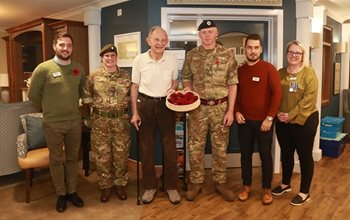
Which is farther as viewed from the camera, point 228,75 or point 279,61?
point 279,61

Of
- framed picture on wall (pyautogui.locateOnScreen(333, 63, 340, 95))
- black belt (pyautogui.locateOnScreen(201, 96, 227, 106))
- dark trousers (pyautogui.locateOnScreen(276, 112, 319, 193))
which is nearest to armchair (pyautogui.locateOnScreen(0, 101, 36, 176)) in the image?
black belt (pyautogui.locateOnScreen(201, 96, 227, 106))

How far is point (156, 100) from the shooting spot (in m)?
2.90

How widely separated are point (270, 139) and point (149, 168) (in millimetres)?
1143

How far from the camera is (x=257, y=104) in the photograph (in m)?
2.79

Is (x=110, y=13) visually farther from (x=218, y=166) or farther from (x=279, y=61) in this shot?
(x=218, y=166)

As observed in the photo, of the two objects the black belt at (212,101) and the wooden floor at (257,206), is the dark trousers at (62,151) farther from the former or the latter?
the black belt at (212,101)

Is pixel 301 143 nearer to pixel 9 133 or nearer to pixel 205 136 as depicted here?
pixel 205 136

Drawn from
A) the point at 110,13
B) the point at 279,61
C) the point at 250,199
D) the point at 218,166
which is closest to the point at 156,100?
the point at 218,166

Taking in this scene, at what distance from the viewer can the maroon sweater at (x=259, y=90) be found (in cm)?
274

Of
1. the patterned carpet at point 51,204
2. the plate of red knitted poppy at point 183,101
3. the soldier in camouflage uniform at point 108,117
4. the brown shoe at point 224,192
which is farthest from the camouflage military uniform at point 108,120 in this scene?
the brown shoe at point 224,192

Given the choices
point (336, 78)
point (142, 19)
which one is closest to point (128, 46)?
point (142, 19)

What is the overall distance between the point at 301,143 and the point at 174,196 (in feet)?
4.09

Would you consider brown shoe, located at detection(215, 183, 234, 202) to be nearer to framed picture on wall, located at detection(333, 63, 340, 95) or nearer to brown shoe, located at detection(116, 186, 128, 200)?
brown shoe, located at detection(116, 186, 128, 200)

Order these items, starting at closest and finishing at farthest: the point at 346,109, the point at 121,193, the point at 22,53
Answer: the point at 121,193 → the point at 346,109 → the point at 22,53
